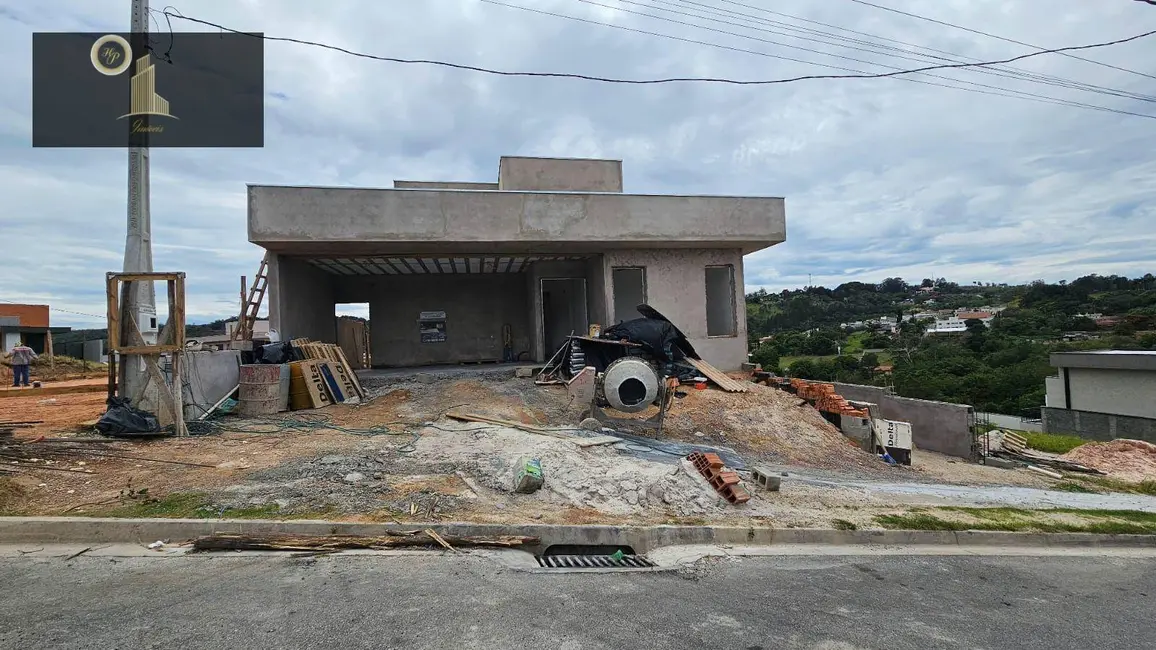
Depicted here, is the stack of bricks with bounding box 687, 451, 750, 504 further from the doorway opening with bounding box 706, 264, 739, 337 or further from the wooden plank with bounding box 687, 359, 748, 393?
the doorway opening with bounding box 706, 264, 739, 337

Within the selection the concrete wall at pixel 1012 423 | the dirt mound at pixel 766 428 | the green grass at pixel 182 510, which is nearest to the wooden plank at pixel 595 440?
the dirt mound at pixel 766 428

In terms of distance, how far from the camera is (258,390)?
470 inches

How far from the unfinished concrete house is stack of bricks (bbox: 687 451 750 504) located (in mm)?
9246

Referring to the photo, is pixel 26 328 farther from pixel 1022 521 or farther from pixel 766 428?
pixel 1022 521

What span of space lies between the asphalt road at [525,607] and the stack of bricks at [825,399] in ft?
30.3

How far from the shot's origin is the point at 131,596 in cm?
399

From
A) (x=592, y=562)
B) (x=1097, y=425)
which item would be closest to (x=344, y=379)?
(x=592, y=562)

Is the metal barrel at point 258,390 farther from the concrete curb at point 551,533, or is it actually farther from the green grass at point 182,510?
the concrete curb at point 551,533

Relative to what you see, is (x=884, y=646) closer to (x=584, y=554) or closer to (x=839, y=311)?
(x=584, y=554)

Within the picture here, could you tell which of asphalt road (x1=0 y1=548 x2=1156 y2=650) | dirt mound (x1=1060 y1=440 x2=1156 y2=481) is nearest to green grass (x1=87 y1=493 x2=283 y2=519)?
asphalt road (x1=0 y1=548 x2=1156 y2=650)

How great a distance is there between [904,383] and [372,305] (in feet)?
132

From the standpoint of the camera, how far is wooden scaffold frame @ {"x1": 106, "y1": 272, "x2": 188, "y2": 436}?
9.40m

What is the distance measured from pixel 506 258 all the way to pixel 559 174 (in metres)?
4.39

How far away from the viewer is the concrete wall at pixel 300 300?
48.3 feet
